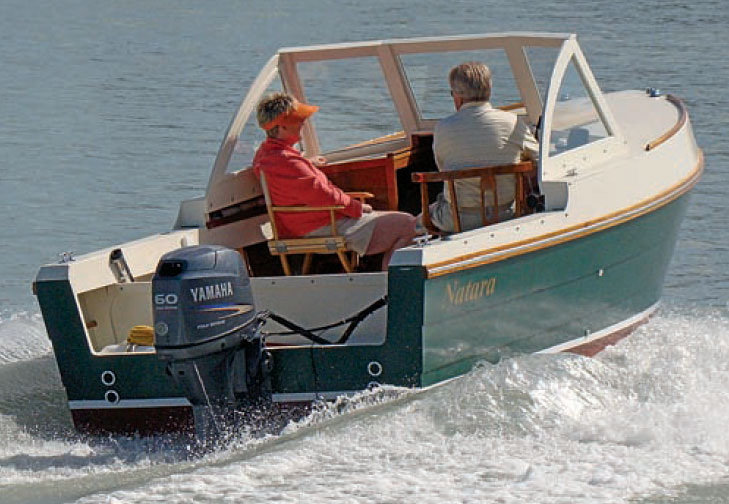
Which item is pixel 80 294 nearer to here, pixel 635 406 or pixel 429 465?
pixel 429 465

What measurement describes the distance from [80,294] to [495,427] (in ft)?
6.25

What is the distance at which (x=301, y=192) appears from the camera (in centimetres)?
671

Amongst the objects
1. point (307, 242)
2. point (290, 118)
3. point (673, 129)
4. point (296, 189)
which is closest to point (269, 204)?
point (296, 189)

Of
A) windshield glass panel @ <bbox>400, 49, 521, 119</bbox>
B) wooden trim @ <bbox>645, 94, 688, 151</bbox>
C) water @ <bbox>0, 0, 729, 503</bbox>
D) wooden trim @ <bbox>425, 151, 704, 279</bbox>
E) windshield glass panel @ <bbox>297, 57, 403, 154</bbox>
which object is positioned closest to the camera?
water @ <bbox>0, 0, 729, 503</bbox>

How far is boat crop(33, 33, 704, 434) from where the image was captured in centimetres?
589

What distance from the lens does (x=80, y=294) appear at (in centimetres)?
627

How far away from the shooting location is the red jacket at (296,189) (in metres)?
6.68

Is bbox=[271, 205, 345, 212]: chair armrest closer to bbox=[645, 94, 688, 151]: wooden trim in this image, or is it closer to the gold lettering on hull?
the gold lettering on hull

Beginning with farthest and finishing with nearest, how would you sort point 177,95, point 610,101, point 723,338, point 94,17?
point 94,17 < point 177,95 < point 610,101 < point 723,338

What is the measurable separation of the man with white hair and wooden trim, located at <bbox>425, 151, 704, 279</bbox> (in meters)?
0.34

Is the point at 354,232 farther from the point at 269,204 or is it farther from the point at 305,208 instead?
the point at 269,204

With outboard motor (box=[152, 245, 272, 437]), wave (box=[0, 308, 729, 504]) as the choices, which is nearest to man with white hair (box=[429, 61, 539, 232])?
wave (box=[0, 308, 729, 504])

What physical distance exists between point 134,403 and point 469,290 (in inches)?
60.1

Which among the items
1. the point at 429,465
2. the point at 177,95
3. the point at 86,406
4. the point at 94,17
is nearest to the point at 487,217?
the point at 429,465
